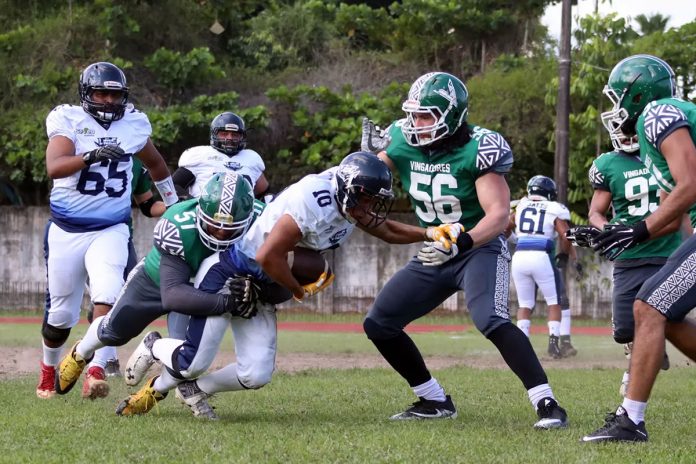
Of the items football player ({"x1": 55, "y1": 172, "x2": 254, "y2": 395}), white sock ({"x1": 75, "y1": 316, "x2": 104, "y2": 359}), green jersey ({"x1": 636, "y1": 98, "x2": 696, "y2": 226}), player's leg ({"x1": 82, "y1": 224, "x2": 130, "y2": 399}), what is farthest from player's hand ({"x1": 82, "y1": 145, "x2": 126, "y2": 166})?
green jersey ({"x1": 636, "y1": 98, "x2": 696, "y2": 226})

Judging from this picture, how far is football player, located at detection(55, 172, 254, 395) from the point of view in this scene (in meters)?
6.17

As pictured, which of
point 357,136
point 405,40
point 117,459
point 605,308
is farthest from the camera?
point 405,40

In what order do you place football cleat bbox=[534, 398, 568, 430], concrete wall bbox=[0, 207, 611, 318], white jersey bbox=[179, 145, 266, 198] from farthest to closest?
1. concrete wall bbox=[0, 207, 611, 318]
2. white jersey bbox=[179, 145, 266, 198]
3. football cleat bbox=[534, 398, 568, 430]

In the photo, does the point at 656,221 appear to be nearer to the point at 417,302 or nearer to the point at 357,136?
the point at 417,302

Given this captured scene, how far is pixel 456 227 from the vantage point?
6.15 meters

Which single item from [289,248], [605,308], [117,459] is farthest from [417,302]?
[605,308]

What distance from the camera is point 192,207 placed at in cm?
649

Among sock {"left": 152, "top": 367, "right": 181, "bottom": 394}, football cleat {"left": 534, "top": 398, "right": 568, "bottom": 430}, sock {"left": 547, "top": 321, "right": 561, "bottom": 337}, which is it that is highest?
sock {"left": 152, "top": 367, "right": 181, "bottom": 394}

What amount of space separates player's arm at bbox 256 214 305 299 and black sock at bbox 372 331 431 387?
0.95m

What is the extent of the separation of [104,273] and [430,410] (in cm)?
252

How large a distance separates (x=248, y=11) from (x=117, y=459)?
21664mm

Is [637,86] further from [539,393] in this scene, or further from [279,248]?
[279,248]

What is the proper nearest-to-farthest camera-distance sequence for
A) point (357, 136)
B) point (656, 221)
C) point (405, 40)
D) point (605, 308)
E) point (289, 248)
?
point (656, 221) < point (289, 248) < point (605, 308) < point (357, 136) < point (405, 40)

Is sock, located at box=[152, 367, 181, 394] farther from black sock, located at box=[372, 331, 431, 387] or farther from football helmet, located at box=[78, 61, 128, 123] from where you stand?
football helmet, located at box=[78, 61, 128, 123]
